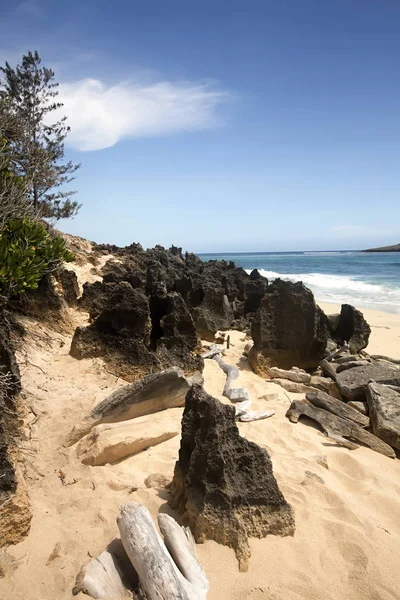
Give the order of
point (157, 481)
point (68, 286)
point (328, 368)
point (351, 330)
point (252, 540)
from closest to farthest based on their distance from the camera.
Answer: point (252, 540) < point (157, 481) < point (328, 368) < point (68, 286) < point (351, 330)

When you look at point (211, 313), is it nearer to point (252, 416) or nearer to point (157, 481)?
point (252, 416)

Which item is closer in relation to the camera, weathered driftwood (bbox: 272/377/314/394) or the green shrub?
the green shrub

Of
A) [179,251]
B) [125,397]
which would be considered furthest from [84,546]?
[179,251]

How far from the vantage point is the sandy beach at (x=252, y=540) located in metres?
2.44

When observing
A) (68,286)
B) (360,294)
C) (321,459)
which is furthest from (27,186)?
(360,294)

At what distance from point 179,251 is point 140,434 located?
81.3 ft

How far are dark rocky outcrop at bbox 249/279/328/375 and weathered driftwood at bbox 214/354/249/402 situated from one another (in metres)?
0.54

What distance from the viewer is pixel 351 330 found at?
8.70 m

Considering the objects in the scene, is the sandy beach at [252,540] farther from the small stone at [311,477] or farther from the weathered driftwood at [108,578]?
the weathered driftwood at [108,578]

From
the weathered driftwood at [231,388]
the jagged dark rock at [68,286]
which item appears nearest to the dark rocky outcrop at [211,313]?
the weathered driftwood at [231,388]

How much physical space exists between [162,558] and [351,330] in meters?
7.46

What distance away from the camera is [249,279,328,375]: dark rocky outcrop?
6984mm

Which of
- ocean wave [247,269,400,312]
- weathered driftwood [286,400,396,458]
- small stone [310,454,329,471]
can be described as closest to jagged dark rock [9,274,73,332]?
weathered driftwood [286,400,396,458]

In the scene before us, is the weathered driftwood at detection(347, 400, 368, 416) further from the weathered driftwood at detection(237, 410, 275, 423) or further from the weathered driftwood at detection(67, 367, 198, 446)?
the weathered driftwood at detection(67, 367, 198, 446)
